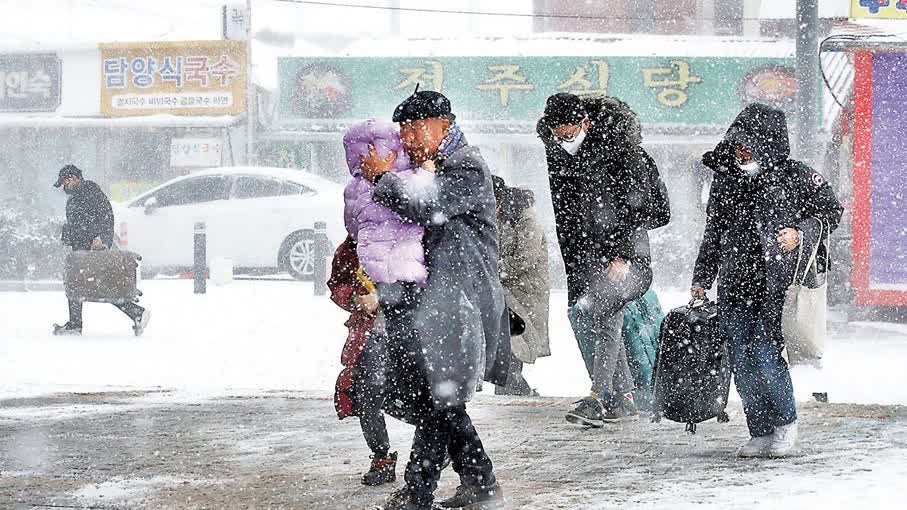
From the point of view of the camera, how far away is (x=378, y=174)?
4762 millimetres

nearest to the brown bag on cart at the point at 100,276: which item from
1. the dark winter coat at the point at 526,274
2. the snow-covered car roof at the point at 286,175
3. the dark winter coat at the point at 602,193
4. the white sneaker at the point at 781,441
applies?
the dark winter coat at the point at 526,274

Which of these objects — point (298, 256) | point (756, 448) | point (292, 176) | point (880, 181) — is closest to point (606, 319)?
point (756, 448)

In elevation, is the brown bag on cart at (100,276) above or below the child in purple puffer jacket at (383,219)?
below

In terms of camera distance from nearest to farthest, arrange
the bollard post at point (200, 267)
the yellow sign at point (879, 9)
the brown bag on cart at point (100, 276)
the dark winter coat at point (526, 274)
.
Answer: the dark winter coat at point (526, 274) → the brown bag on cart at point (100, 276) → the yellow sign at point (879, 9) → the bollard post at point (200, 267)

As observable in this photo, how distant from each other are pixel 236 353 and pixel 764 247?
21.0ft

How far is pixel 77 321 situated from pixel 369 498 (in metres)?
8.55

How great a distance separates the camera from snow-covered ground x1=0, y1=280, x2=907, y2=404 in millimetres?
9164

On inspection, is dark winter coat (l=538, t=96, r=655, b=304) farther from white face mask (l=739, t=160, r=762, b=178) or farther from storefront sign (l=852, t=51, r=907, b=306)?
storefront sign (l=852, t=51, r=907, b=306)

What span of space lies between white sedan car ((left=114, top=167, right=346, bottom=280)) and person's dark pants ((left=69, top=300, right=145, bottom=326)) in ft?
19.8

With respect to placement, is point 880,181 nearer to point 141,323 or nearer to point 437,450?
point 141,323

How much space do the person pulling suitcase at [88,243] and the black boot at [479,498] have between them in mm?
8586

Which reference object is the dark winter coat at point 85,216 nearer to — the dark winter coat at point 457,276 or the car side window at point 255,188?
the car side window at point 255,188

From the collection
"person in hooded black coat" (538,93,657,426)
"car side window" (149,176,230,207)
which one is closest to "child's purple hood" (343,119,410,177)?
"person in hooded black coat" (538,93,657,426)

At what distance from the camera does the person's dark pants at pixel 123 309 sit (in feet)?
41.9
